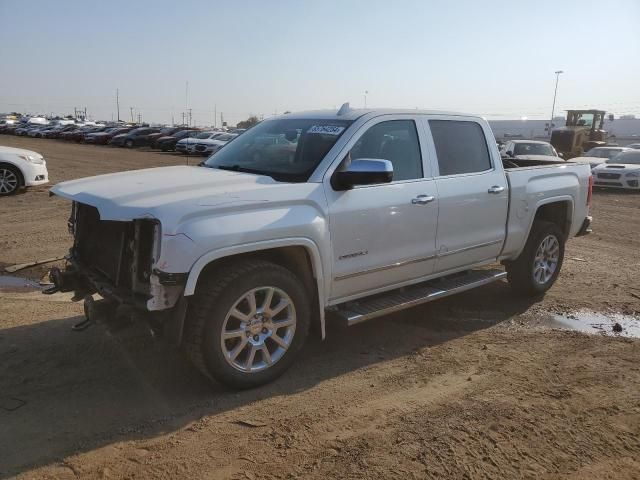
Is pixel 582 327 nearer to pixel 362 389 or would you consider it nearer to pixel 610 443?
pixel 610 443

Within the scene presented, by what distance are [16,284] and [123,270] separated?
3.23 m

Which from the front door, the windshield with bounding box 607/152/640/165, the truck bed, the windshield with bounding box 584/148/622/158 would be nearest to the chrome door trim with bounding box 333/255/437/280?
the front door

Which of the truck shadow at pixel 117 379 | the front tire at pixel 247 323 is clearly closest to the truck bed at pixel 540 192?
the truck shadow at pixel 117 379

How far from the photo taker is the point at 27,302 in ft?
17.9

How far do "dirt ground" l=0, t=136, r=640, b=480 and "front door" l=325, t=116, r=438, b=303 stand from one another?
689mm

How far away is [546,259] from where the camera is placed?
619 cm

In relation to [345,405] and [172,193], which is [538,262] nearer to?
[345,405]

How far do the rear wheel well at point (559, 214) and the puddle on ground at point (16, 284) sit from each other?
19.0 feet

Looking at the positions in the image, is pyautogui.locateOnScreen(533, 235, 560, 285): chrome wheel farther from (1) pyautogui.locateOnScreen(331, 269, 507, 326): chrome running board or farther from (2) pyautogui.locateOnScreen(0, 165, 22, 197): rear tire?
(2) pyautogui.locateOnScreen(0, 165, 22, 197): rear tire

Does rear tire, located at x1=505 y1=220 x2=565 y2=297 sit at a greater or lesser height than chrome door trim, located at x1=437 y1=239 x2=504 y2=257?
lesser

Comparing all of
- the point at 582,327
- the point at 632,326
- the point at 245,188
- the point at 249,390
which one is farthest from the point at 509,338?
the point at 245,188

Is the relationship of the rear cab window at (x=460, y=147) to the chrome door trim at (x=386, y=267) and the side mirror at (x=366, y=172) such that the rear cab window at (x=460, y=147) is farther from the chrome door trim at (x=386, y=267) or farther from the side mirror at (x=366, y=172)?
the side mirror at (x=366, y=172)

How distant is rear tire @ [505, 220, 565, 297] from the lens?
19.4 feet

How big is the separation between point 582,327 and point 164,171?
4.22 meters
